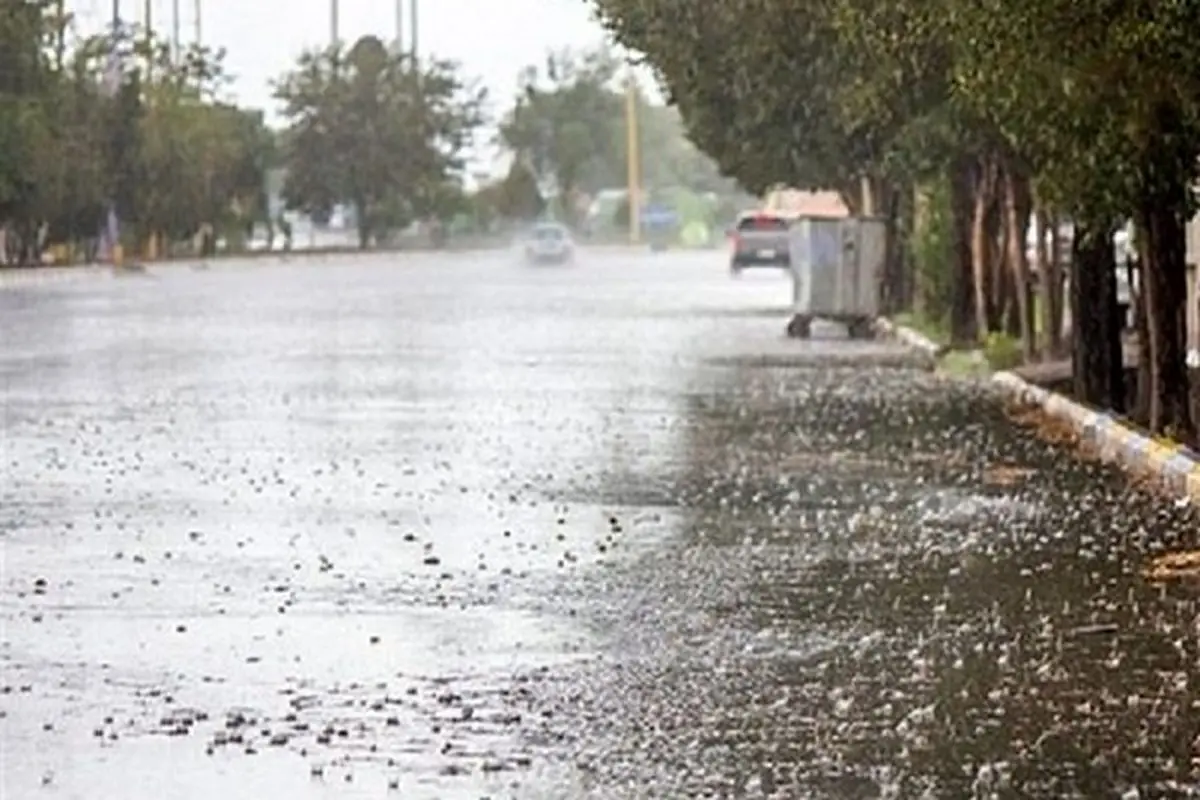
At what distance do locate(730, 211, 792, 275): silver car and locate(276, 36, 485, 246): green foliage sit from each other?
39055mm

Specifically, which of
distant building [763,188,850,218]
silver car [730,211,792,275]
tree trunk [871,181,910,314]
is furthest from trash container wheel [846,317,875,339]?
silver car [730,211,792,275]

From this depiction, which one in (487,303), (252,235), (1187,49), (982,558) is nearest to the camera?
(982,558)

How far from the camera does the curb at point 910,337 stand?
4175 cm

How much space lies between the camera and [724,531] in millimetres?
18891

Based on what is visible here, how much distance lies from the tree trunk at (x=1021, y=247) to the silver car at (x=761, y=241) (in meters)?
50.7

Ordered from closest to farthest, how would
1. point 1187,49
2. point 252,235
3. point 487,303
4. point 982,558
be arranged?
point 982,558, point 1187,49, point 487,303, point 252,235

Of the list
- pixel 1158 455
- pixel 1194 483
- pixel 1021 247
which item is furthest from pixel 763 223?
pixel 1194 483

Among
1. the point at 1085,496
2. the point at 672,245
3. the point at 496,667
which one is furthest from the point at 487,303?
the point at 672,245

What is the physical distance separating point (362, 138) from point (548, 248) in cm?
1368

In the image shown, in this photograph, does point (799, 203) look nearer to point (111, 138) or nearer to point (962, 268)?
point (111, 138)

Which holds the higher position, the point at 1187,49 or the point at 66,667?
the point at 1187,49

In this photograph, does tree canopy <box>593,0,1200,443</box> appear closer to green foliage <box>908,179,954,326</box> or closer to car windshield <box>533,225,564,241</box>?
green foliage <box>908,179,954,326</box>

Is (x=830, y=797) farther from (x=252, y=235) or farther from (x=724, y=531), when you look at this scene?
(x=252, y=235)

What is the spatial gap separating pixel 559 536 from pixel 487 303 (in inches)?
1901
